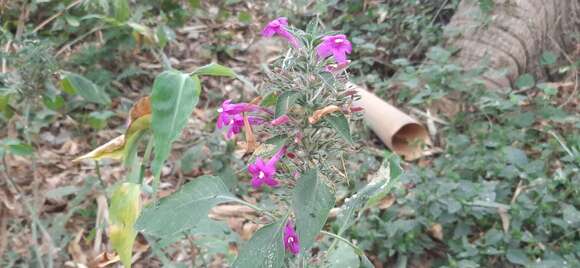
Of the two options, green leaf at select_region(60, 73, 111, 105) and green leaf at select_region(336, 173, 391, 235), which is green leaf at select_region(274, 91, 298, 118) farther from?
green leaf at select_region(60, 73, 111, 105)

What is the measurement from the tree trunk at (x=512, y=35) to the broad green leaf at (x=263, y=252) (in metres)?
2.62

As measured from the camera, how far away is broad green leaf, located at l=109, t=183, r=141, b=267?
57.1 inches

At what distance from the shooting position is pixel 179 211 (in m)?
1.25

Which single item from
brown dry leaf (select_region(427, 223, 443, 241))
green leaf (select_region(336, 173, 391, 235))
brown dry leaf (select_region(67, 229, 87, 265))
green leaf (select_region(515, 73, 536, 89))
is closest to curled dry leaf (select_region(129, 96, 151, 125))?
green leaf (select_region(336, 173, 391, 235))

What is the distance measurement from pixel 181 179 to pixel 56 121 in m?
0.83

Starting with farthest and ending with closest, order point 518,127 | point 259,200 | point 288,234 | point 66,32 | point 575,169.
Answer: point 66,32 → point 518,127 → point 259,200 → point 575,169 → point 288,234

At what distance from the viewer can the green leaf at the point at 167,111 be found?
45.9 inches

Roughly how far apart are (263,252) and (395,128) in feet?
6.52

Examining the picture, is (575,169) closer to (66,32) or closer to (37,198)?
(37,198)

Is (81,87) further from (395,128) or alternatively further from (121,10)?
(395,128)

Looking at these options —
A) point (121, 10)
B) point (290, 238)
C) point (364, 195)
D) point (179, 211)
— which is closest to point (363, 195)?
point (364, 195)

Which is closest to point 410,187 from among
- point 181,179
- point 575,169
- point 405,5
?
point 575,169

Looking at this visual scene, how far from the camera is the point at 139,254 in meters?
2.58

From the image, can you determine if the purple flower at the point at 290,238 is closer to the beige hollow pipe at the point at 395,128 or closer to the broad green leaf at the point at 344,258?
the broad green leaf at the point at 344,258
